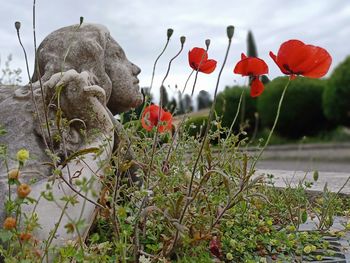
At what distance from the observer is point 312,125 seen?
53.4ft

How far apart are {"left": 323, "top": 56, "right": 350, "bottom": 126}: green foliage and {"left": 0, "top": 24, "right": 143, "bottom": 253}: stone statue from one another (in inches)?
487

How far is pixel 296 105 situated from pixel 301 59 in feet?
46.4

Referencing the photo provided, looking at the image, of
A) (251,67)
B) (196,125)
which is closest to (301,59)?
(251,67)

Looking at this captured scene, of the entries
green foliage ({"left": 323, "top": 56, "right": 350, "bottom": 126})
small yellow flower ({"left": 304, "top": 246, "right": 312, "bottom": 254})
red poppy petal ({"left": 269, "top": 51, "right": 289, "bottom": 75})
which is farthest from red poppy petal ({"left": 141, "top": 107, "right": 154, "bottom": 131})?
green foliage ({"left": 323, "top": 56, "right": 350, "bottom": 126})

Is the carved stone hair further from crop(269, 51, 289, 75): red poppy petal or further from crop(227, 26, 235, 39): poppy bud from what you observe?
crop(227, 26, 235, 39): poppy bud

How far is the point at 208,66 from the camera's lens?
199 centimetres

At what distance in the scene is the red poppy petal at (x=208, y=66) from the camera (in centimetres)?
198

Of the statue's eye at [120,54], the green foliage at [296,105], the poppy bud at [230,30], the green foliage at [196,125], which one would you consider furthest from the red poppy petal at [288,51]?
the green foliage at [296,105]

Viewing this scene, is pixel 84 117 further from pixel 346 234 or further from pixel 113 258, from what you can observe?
pixel 346 234

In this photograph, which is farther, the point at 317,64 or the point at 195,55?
the point at 195,55

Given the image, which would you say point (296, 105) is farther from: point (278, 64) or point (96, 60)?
point (278, 64)

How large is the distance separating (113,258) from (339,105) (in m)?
13.3

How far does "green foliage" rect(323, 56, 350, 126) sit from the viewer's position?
1362 centimetres

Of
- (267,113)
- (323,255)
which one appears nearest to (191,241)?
(323,255)
